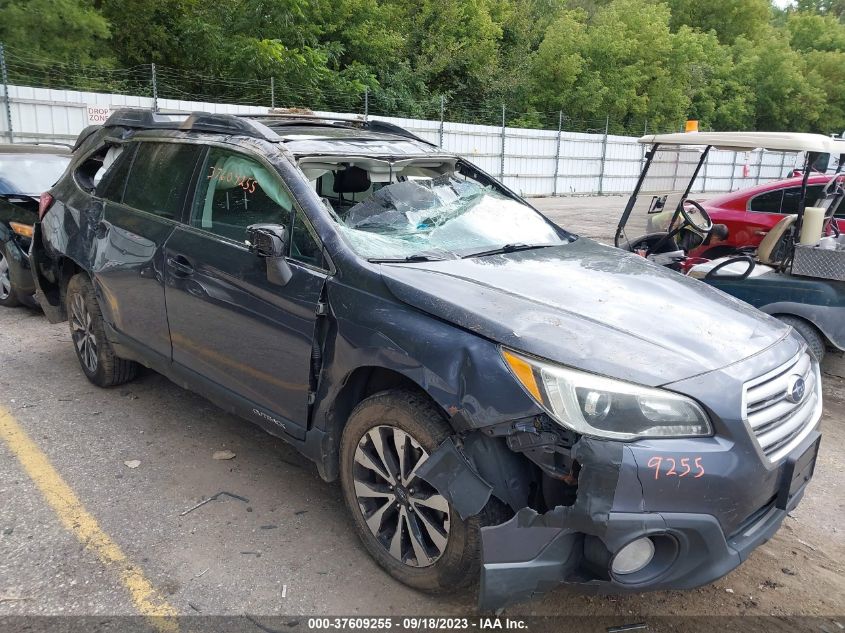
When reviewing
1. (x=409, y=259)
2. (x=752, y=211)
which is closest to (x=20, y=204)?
(x=409, y=259)

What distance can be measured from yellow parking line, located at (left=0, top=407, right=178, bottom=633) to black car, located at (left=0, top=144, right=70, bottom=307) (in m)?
2.43

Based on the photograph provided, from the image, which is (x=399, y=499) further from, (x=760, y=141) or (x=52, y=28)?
(x=52, y=28)

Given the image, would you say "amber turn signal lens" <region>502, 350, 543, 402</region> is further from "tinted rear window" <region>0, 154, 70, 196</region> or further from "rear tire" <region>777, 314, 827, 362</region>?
"tinted rear window" <region>0, 154, 70, 196</region>

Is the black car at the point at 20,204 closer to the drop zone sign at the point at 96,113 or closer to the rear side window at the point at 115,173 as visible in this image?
the rear side window at the point at 115,173

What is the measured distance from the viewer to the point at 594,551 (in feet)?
7.39

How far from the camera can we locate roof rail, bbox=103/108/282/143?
3566mm

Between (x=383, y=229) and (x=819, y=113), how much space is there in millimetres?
50540

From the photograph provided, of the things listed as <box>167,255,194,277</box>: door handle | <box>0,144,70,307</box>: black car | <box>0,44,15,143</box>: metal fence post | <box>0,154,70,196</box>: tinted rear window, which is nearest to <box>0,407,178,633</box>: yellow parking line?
<box>167,255,194,277</box>: door handle

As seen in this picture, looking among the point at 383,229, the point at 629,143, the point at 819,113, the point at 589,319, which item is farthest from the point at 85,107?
the point at 819,113

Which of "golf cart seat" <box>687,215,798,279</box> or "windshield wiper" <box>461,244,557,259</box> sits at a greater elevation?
"windshield wiper" <box>461,244,557,259</box>

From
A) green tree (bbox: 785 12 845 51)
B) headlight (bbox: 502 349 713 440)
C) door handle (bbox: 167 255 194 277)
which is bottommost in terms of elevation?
headlight (bbox: 502 349 713 440)

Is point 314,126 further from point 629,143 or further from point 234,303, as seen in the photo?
point 629,143

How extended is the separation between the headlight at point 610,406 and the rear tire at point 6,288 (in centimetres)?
613

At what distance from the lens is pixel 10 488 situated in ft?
11.6
